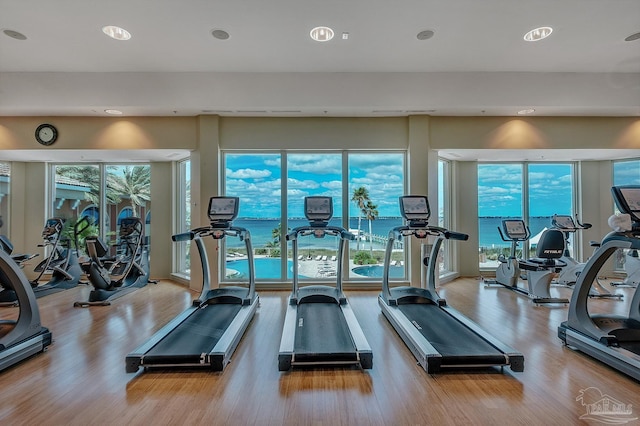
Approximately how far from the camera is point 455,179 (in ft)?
21.6

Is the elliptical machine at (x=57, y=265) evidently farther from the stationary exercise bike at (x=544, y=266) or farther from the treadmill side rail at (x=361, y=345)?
the stationary exercise bike at (x=544, y=266)

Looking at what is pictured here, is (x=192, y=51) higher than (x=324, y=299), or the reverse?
(x=192, y=51)

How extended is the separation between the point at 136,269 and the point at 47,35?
3.83 metres

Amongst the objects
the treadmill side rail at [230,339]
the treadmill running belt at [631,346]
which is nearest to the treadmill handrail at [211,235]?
the treadmill side rail at [230,339]

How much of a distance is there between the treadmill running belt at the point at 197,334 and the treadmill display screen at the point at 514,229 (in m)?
4.97

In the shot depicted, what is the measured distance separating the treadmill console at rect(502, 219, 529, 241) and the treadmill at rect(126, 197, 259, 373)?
4.71 metres

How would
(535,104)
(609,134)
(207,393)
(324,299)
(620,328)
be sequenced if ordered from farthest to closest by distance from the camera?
(609,134) → (535,104) → (324,299) → (620,328) → (207,393)

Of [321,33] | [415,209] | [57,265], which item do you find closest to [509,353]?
[415,209]

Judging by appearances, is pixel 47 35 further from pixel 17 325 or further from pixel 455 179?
pixel 455 179

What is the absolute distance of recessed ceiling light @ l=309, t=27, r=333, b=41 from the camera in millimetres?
3882

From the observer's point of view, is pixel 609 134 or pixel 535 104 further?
pixel 609 134

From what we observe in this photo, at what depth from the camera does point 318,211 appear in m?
4.18

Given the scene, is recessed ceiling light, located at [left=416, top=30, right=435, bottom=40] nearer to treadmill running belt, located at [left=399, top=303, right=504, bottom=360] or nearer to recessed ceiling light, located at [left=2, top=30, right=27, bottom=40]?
treadmill running belt, located at [left=399, top=303, right=504, bottom=360]

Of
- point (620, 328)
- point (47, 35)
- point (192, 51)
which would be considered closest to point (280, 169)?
point (192, 51)
